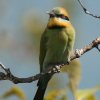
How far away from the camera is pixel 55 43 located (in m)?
1.71

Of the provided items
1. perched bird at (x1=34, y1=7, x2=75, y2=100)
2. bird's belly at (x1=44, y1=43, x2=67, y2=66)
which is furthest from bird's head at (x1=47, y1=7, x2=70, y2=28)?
bird's belly at (x1=44, y1=43, x2=67, y2=66)

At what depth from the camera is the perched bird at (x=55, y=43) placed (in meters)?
1.68

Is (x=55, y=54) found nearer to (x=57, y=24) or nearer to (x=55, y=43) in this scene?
(x=55, y=43)

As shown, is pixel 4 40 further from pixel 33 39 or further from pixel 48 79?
pixel 48 79

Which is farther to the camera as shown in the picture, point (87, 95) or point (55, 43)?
point (55, 43)

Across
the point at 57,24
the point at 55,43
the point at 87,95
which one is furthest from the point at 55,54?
the point at 87,95

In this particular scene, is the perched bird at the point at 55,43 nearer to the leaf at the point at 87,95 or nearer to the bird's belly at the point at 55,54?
the bird's belly at the point at 55,54

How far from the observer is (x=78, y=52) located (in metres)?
1.28

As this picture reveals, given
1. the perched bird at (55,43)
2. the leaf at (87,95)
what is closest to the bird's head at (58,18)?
the perched bird at (55,43)

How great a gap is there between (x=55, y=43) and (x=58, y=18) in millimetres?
152

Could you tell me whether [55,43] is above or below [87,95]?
below

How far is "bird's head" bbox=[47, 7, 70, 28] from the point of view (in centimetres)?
168

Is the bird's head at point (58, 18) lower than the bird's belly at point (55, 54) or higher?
higher

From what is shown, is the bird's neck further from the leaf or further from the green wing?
the leaf
